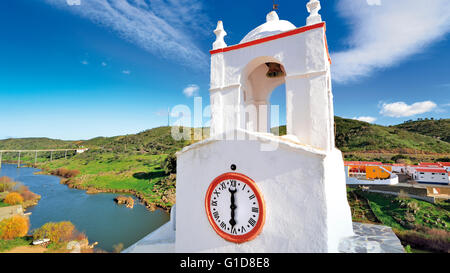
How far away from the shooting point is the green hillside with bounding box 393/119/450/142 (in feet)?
129

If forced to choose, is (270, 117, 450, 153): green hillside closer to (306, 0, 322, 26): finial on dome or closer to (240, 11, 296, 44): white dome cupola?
(240, 11, 296, 44): white dome cupola

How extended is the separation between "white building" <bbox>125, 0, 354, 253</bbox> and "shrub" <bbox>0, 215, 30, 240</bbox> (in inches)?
848

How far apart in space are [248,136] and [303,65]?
223 cm

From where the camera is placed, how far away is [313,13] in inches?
179

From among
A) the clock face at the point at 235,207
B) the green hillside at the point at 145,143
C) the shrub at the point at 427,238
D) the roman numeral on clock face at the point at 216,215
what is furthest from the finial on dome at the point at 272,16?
the green hillside at the point at 145,143

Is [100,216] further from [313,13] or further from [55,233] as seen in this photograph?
[313,13]

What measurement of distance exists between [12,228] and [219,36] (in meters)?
25.2

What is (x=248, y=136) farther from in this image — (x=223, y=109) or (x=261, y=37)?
(x=261, y=37)

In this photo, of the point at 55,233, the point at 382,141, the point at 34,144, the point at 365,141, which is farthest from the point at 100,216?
the point at 34,144

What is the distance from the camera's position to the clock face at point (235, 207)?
3494mm

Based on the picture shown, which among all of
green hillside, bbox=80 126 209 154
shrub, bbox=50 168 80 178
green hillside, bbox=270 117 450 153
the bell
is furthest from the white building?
shrub, bbox=50 168 80 178

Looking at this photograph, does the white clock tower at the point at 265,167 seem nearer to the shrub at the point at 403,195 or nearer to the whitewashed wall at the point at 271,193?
the whitewashed wall at the point at 271,193

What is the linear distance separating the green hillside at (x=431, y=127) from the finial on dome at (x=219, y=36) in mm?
50184

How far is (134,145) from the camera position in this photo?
7231 cm
